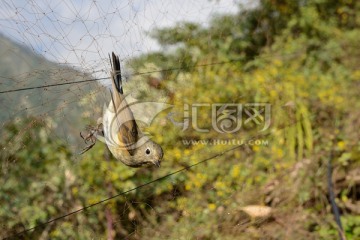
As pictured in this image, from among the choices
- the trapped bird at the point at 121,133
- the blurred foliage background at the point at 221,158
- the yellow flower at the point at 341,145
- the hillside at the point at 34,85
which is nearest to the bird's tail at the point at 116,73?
the trapped bird at the point at 121,133

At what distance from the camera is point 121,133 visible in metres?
1.61

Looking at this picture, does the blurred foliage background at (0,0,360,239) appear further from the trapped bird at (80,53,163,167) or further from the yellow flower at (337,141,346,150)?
the trapped bird at (80,53,163,167)

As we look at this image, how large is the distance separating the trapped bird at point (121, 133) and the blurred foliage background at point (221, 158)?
0.18m

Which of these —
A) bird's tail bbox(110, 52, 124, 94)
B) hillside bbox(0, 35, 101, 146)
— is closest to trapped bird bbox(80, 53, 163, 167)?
bird's tail bbox(110, 52, 124, 94)

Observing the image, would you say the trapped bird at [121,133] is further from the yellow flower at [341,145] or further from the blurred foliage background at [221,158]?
the yellow flower at [341,145]

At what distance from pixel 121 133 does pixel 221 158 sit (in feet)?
5.50

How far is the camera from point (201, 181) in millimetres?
2949

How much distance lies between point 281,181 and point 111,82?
72.9 inches

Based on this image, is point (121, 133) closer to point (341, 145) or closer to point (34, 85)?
point (34, 85)

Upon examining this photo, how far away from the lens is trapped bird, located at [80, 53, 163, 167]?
1576 millimetres

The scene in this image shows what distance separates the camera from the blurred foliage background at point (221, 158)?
2.36m

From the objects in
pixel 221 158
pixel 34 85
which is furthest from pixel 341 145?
pixel 34 85

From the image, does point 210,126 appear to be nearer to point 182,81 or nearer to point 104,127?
point 182,81

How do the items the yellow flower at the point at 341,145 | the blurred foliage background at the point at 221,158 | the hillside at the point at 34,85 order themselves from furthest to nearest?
1. the yellow flower at the point at 341,145
2. the blurred foliage background at the point at 221,158
3. the hillside at the point at 34,85
